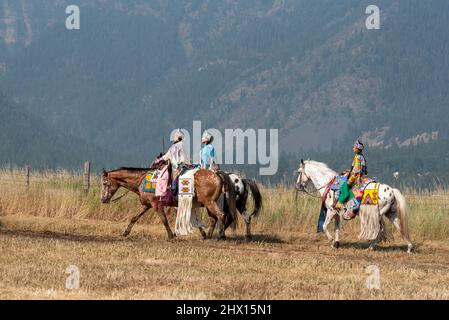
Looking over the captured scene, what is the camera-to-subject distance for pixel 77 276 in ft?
46.5

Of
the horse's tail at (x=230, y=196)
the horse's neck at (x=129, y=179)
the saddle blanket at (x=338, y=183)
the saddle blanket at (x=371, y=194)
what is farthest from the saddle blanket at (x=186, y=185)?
the saddle blanket at (x=371, y=194)

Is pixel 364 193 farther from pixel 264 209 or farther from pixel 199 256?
pixel 264 209

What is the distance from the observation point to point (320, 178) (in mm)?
21797

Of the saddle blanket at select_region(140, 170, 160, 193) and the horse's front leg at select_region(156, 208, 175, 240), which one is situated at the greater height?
the saddle blanket at select_region(140, 170, 160, 193)

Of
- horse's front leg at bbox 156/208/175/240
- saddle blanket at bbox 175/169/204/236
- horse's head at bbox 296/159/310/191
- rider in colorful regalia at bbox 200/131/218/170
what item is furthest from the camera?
horse's head at bbox 296/159/310/191

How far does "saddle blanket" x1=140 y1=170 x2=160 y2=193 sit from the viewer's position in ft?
69.5

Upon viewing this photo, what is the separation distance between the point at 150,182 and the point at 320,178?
3603mm

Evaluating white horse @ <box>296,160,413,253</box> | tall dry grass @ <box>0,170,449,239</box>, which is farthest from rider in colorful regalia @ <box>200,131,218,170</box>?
tall dry grass @ <box>0,170,449,239</box>

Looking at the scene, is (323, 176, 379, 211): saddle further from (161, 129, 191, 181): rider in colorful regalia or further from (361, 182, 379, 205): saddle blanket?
(161, 129, 191, 181): rider in colorful regalia

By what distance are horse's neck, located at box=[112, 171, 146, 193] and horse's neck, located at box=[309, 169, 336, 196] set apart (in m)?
3.63

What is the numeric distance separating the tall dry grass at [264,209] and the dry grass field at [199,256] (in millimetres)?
29

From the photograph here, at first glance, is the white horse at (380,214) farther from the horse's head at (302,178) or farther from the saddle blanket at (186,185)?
the saddle blanket at (186,185)
